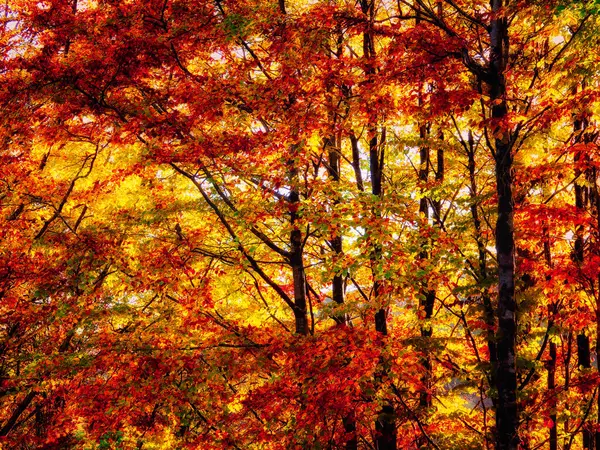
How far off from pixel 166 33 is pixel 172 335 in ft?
19.5

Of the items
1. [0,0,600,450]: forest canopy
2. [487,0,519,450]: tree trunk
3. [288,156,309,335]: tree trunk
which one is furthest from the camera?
[288,156,309,335]: tree trunk

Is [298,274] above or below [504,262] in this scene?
above

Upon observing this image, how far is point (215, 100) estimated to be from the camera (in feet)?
27.7

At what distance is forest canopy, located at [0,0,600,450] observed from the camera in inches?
273

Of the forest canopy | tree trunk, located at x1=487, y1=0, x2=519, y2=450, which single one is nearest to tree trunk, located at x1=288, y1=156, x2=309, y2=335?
the forest canopy

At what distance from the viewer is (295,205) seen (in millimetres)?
8375

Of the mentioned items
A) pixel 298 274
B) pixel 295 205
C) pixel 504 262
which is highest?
pixel 295 205

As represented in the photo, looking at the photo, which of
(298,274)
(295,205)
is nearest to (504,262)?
(295,205)

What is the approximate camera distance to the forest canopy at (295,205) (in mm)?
6938

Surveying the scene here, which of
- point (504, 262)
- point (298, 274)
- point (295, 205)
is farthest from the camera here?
point (298, 274)

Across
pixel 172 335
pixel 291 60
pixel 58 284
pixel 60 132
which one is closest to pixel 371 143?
pixel 291 60

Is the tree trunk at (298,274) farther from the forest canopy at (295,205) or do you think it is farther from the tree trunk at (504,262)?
the tree trunk at (504,262)

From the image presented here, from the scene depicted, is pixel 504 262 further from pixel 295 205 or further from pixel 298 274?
pixel 298 274

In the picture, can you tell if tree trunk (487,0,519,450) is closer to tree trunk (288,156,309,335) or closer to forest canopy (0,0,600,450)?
forest canopy (0,0,600,450)
